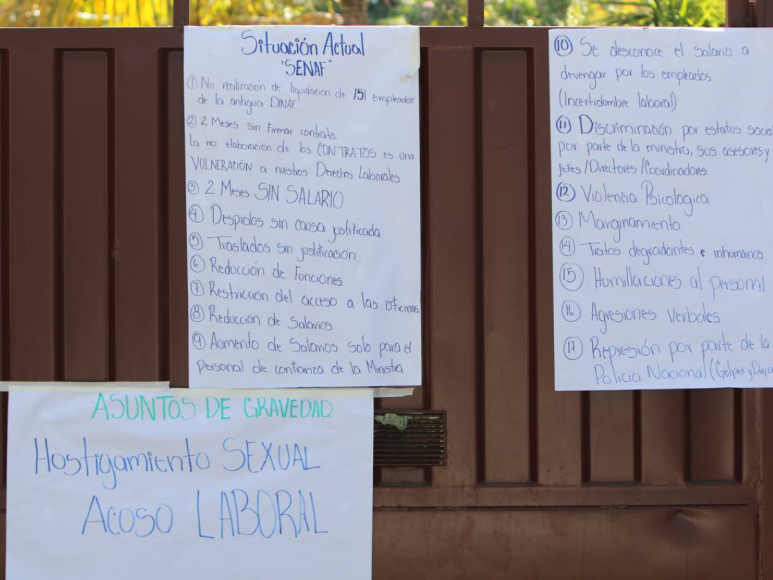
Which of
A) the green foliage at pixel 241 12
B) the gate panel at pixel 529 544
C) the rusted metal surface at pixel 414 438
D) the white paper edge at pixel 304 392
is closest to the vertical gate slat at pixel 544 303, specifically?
the gate panel at pixel 529 544

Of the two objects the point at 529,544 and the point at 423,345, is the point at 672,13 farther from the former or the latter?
the point at 529,544

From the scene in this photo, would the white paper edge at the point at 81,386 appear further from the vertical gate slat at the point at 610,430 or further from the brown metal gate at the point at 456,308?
the vertical gate slat at the point at 610,430

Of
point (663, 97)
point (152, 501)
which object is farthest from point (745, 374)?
point (152, 501)

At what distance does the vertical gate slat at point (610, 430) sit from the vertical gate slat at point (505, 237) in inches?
11.6

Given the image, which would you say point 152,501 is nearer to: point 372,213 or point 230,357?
point 230,357

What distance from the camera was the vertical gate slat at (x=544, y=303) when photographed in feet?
9.99

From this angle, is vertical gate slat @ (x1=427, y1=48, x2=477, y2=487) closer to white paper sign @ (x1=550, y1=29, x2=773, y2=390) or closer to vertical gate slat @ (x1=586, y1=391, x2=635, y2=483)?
white paper sign @ (x1=550, y1=29, x2=773, y2=390)

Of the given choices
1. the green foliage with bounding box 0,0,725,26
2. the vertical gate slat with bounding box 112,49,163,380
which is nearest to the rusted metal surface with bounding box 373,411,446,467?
the vertical gate slat with bounding box 112,49,163,380

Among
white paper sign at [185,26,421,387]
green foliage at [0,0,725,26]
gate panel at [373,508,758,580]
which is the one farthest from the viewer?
green foliage at [0,0,725,26]

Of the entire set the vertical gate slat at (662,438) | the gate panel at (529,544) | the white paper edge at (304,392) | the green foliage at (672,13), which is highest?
the green foliage at (672,13)

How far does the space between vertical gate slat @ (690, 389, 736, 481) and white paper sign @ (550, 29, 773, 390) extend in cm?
11

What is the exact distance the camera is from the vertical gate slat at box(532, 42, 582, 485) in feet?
9.99

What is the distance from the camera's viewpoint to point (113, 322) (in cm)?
305

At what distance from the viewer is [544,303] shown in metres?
3.04
